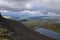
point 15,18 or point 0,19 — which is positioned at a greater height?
point 15,18

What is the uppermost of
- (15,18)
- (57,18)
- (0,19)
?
(57,18)

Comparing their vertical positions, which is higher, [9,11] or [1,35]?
[9,11]

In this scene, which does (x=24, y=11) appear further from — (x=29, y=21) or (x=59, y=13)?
(x=59, y=13)

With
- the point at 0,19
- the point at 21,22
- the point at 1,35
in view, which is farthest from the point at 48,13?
the point at 1,35

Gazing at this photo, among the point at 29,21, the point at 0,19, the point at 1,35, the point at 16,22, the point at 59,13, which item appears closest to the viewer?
the point at 1,35

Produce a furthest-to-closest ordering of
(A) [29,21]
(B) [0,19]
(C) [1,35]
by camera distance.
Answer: (A) [29,21] → (B) [0,19] → (C) [1,35]

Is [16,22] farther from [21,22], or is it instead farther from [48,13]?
[48,13]

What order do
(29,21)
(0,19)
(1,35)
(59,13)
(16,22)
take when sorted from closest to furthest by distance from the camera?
(1,35) → (0,19) → (16,22) → (29,21) → (59,13)

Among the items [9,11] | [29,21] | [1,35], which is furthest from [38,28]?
[1,35]

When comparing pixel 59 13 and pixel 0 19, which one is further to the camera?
pixel 59 13
